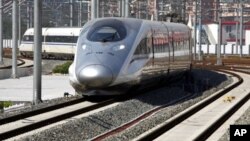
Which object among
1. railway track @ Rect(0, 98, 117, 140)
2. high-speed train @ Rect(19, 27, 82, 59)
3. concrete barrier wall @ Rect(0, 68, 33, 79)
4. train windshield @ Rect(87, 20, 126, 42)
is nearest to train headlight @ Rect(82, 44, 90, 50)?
train windshield @ Rect(87, 20, 126, 42)

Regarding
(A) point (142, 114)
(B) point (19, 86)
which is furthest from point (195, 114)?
(B) point (19, 86)

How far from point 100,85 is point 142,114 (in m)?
1.93

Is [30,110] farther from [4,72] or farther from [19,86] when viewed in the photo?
[4,72]

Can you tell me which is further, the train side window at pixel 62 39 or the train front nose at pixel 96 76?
the train side window at pixel 62 39

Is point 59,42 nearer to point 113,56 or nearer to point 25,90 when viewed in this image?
point 25,90

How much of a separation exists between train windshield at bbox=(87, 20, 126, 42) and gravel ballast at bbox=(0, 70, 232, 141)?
2.34 metres

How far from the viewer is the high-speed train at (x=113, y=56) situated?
18.6 meters

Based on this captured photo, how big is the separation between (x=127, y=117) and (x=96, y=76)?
7.22 feet

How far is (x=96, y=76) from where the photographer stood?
1830cm

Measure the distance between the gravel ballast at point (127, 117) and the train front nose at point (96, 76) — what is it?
3.18ft

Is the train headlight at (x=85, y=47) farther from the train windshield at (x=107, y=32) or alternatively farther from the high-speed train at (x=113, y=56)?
the train windshield at (x=107, y=32)

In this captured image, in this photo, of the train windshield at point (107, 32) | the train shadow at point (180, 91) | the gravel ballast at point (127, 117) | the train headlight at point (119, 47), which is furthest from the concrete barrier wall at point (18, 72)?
the train headlight at point (119, 47)

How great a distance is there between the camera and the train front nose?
60.2 ft

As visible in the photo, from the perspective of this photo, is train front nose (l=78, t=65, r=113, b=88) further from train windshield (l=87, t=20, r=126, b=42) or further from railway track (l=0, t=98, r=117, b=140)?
train windshield (l=87, t=20, r=126, b=42)
